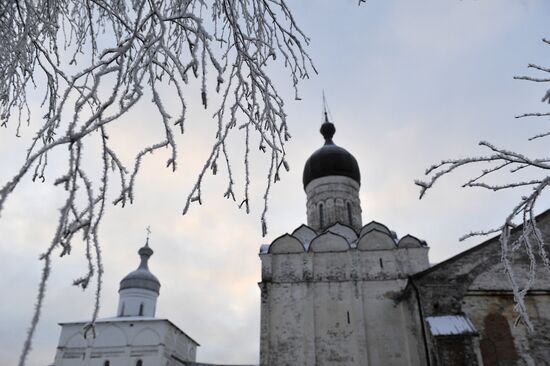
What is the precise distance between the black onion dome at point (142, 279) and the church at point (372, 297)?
209 inches

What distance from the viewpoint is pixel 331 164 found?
18.6 meters

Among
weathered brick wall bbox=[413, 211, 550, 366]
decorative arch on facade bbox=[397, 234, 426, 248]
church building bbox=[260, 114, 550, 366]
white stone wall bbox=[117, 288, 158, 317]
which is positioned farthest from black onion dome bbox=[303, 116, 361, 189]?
white stone wall bbox=[117, 288, 158, 317]

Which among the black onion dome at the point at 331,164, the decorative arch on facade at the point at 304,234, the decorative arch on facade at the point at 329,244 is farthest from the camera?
the black onion dome at the point at 331,164

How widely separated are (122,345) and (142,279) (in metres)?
4.75

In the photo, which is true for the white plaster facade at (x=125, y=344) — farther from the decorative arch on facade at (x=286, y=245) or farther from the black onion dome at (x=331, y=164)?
the black onion dome at (x=331, y=164)

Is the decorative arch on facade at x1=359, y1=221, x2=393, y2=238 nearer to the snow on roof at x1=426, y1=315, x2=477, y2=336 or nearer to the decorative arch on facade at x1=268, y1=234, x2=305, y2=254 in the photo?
the decorative arch on facade at x1=268, y1=234, x2=305, y2=254

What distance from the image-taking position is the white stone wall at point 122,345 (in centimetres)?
2062

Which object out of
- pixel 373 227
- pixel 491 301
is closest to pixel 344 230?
pixel 373 227

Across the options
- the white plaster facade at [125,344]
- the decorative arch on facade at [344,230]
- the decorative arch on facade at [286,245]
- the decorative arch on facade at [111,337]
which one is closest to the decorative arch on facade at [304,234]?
the decorative arch on facade at [344,230]

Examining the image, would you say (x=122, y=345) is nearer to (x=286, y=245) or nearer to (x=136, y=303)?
(x=136, y=303)

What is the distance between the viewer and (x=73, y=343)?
844 inches

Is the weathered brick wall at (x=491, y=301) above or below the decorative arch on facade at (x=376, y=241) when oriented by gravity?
below

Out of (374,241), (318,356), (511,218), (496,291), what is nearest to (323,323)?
(318,356)

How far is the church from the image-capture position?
9750 millimetres
